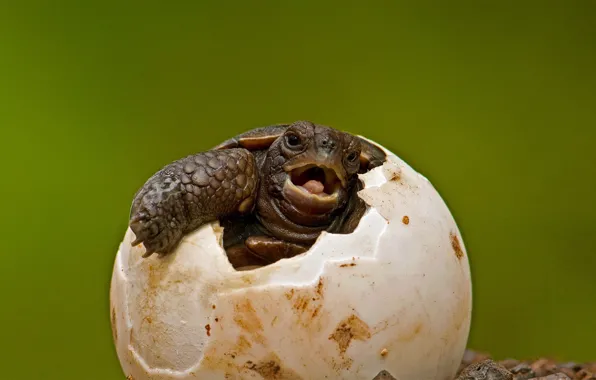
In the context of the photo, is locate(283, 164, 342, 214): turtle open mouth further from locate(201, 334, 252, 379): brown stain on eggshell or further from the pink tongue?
locate(201, 334, 252, 379): brown stain on eggshell

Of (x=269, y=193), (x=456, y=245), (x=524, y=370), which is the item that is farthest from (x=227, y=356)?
(x=524, y=370)

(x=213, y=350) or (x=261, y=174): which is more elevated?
(x=261, y=174)

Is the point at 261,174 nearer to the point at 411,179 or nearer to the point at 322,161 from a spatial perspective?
the point at 322,161

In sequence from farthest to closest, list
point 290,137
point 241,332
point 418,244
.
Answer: point 290,137, point 418,244, point 241,332

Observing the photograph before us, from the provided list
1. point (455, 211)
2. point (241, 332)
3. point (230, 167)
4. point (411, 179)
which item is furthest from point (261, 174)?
point (455, 211)

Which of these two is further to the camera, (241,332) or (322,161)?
(322,161)

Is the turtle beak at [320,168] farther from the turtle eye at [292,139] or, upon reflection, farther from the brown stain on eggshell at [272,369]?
the brown stain on eggshell at [272,369]

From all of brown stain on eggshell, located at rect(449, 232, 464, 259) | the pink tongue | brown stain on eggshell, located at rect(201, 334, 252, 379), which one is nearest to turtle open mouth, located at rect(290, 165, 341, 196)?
the pink tongue
